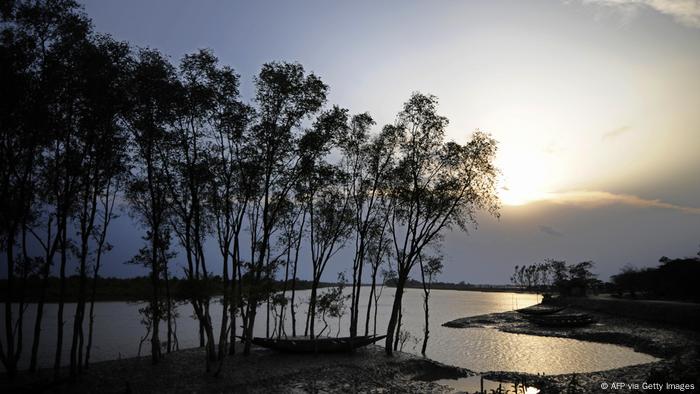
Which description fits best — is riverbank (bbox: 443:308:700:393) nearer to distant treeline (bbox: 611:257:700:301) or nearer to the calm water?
the calm water

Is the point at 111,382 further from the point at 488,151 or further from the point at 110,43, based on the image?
the point at 488,151

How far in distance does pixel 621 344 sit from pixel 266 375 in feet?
137

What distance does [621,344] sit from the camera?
44188 mm

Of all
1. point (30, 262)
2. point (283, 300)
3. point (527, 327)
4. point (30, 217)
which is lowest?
point (527, 327)

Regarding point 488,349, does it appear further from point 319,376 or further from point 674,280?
point 674,280

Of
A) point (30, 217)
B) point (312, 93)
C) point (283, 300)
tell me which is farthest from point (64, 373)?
point (312, 93)

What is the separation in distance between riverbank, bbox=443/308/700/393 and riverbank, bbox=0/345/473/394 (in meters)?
5.46

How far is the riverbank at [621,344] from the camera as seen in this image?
18469 mm

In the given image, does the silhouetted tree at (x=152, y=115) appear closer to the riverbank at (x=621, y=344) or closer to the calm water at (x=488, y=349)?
the calm water at (x=488, y=349)

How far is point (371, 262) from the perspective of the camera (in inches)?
1537

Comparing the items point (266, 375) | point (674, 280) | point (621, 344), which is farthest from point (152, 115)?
point (674, 280)

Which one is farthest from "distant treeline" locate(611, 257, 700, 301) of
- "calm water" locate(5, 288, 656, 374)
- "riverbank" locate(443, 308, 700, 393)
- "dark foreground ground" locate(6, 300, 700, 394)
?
"dark foreground ground" locate(6, 300, 700, 394)

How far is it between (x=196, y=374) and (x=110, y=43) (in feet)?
62.5

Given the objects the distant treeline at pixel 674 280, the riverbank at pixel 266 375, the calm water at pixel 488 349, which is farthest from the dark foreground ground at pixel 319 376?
the distant treeline at pixel 674 280
